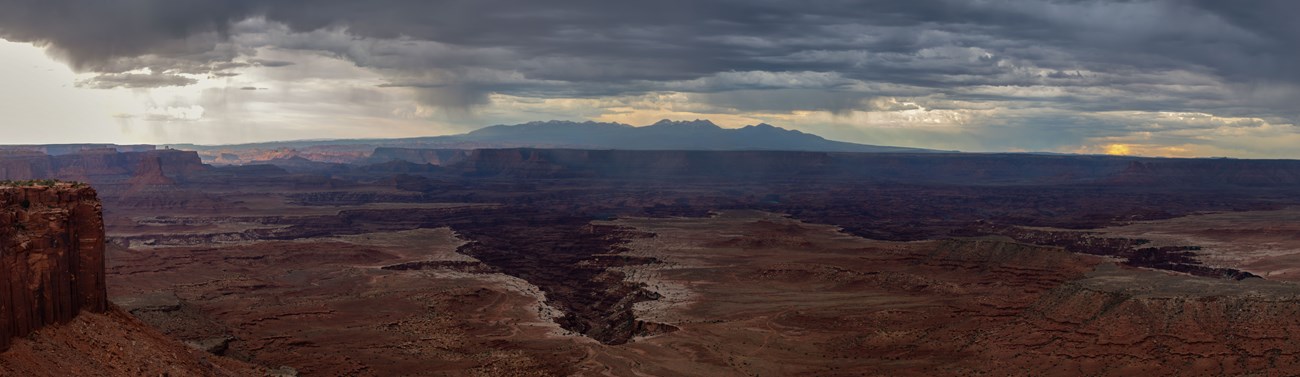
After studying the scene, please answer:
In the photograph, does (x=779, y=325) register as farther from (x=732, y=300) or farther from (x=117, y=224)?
(x=117, y=224)

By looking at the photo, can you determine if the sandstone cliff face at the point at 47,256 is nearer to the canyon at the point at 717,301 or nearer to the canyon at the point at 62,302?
the canyon at the point at 62,302

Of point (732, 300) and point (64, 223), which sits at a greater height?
point (64, 223)

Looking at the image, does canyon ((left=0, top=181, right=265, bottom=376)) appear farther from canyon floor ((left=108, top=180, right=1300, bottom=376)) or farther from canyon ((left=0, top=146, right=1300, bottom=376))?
canyon floor ((left=108, top=180, right=1300, bottom=376))

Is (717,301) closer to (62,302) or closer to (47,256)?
(62,302)

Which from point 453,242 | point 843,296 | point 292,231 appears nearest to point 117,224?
point 292,231

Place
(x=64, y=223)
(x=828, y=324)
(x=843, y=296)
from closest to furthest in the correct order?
(x=64, y=223)
(x=828, y=324)
(x=843, y=296)

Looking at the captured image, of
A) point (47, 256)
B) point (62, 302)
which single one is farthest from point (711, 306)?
point (47, 256)

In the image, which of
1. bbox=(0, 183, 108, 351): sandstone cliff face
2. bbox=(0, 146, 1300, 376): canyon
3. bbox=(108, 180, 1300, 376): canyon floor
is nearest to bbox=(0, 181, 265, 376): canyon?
bbox=(0, 183, 108, 351): sandstone cliff face

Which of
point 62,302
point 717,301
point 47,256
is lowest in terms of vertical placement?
point 717,301

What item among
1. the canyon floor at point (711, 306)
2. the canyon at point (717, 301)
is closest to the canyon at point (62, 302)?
the canyon at point (717, 301)
